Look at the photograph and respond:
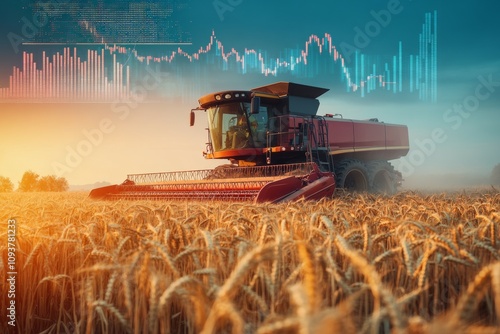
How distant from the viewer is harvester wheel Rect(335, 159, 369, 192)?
11815mm

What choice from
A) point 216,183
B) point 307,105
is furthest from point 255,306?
point 307,105

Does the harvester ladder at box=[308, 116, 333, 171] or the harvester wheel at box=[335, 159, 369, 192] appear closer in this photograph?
the harvester ladder at box=[308, 116, 333, 171]

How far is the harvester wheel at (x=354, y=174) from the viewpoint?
1181 centimetres

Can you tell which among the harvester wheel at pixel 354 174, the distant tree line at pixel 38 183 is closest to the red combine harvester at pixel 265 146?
the harvester wheel at pixel 354 174

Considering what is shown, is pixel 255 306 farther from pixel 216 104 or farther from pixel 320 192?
pixel 216 104

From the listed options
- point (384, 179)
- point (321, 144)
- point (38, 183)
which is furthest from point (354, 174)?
point (38, 183)

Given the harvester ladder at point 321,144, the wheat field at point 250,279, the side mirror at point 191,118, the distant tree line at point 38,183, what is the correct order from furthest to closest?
1. the distant tree line at point 38,183
2. the side mirror at point 191,118
3. the harvester ladder at point 321,144
4. the wheat field at point 250,279

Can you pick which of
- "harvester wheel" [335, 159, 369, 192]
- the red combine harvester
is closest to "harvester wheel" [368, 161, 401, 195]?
the red combine harvester

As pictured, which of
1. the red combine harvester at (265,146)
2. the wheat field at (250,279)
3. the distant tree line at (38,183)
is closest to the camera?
the wheat field at (250,279)

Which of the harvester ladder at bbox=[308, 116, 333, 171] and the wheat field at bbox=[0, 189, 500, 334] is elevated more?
the harvester ladder at bbox=[308, 116, 333, 171]

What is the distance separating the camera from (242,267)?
2.76 ft

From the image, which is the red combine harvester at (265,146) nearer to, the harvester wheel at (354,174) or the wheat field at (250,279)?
the harvester wheel at (354,174)

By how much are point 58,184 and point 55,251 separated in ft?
117

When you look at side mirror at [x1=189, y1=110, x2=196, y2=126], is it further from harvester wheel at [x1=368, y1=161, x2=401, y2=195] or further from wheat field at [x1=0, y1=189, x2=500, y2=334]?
wheat field at [x1=0, y1=189, x2=500, y2=334]
